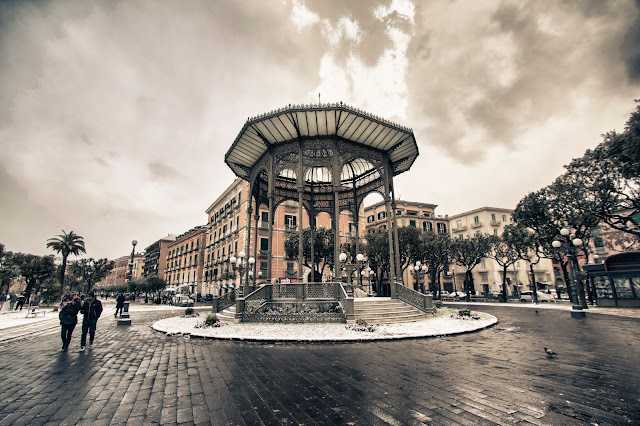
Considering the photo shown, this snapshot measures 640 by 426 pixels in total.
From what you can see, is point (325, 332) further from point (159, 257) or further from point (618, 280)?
point (159, 257)

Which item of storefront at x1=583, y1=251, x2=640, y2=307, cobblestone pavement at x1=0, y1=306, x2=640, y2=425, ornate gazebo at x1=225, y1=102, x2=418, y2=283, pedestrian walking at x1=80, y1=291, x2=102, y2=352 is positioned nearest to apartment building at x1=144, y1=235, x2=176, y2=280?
ornate gazebo at x1=225, y1=102, x2=418, y2=283

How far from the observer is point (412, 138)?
1590cm

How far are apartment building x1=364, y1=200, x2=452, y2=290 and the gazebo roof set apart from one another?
34342mm

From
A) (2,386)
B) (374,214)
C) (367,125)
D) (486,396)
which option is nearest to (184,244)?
(374,214)

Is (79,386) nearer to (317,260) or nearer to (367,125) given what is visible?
(367,125)

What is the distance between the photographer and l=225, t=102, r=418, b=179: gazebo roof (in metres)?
13.8

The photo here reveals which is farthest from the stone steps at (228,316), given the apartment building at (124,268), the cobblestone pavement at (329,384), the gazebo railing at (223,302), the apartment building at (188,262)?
the apartment building at (124,268)

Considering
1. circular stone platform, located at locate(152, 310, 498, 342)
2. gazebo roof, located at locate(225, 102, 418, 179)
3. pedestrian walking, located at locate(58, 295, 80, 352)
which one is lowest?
circular stone platform, located at locate(152, 310, 498, 342)

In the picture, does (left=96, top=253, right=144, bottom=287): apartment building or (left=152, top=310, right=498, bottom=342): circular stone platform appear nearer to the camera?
(left=152, top=310, right=498, bottom=342): circular stone platform

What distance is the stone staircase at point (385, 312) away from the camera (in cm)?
1223

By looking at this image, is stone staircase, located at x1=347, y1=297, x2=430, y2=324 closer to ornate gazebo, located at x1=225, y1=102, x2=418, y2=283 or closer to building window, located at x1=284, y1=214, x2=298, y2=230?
ornate gazebo, located at x1=225, y1=102, x2=418, y2=283

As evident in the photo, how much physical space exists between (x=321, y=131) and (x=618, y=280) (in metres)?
24.2

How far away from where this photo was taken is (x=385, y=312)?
13.0 meters

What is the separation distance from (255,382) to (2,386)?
4346 millimetres
